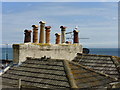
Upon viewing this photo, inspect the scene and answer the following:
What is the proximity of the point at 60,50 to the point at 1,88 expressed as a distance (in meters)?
5.66

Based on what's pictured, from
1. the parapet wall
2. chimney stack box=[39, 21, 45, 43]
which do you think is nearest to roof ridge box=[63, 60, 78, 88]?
the parapet wall

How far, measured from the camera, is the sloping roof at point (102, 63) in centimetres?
1517

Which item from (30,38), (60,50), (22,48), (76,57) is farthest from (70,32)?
(22,48)

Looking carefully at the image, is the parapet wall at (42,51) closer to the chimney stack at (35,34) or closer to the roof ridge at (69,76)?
the chimney stack at (35,34)

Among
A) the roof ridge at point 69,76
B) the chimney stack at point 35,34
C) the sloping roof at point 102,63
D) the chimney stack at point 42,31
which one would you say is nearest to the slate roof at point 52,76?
the roof ridge at point 69,76

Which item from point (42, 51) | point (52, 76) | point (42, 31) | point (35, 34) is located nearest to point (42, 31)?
point (42, 31)

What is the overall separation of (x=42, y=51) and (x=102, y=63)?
443cm

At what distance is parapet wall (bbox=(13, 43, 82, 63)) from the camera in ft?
46.4

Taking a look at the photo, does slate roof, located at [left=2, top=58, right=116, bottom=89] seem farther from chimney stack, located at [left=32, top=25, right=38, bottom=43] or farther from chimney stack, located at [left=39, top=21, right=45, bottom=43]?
chimney stack, located at [left=39, top=21, right=45, bottom=43]

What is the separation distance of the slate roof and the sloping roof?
191 centimetres

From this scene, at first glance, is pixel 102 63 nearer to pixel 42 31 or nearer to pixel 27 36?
pixel 42 31

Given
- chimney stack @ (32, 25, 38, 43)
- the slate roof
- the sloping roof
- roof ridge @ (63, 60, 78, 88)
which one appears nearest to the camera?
roof ridge @ (63, 60, 78, 88)

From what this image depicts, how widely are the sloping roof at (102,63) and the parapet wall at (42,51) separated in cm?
97

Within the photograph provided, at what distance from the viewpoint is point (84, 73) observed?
1303cm
